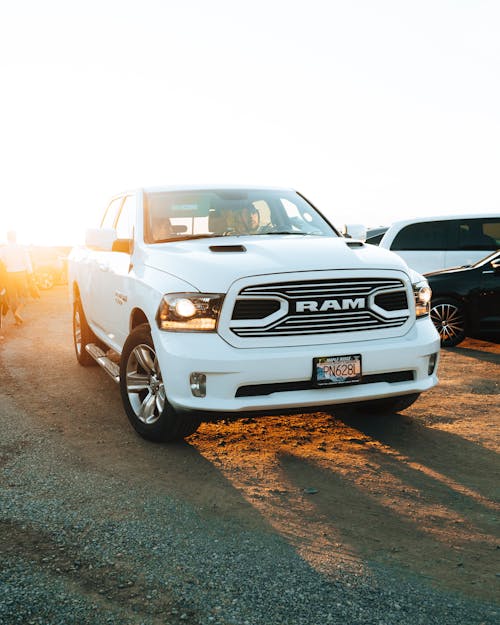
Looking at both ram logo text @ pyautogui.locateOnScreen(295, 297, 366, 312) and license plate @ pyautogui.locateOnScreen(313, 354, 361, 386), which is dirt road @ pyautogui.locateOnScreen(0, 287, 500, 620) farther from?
ram logo text @ pyautogui.locateOnScreen(295, 297, 366, 312)

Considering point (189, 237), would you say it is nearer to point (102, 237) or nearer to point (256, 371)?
point (102, 237)

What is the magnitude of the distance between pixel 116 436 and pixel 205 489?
4.43 feet

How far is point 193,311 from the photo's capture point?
14.2 ft

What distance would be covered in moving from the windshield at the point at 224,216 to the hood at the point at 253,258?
429 millimetres

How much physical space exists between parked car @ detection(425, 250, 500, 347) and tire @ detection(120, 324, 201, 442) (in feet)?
18.7

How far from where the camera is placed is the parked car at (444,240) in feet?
35.9

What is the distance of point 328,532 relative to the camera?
11.7 ft

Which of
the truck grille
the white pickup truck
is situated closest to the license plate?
the white pickup truck

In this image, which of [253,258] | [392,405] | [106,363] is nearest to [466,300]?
[392,405]

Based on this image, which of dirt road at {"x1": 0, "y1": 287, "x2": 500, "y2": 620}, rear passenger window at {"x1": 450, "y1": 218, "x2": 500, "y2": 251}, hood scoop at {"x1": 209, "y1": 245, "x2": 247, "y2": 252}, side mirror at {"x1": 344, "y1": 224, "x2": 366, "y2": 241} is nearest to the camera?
dirt road at {"x1": 0, "y1": 287, "x2": 500, "y2": 620}

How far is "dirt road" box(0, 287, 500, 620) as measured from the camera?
3.38 metres

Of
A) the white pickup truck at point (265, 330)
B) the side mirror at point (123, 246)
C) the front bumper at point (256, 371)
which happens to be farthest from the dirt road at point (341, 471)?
the side mirror at point (123, 246)

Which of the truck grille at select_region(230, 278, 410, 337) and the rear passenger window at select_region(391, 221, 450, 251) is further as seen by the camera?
the rear passenger window at select_region(391, 221, 450, 251)

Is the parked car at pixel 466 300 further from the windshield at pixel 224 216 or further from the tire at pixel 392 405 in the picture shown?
the tire at pixel 392 405
